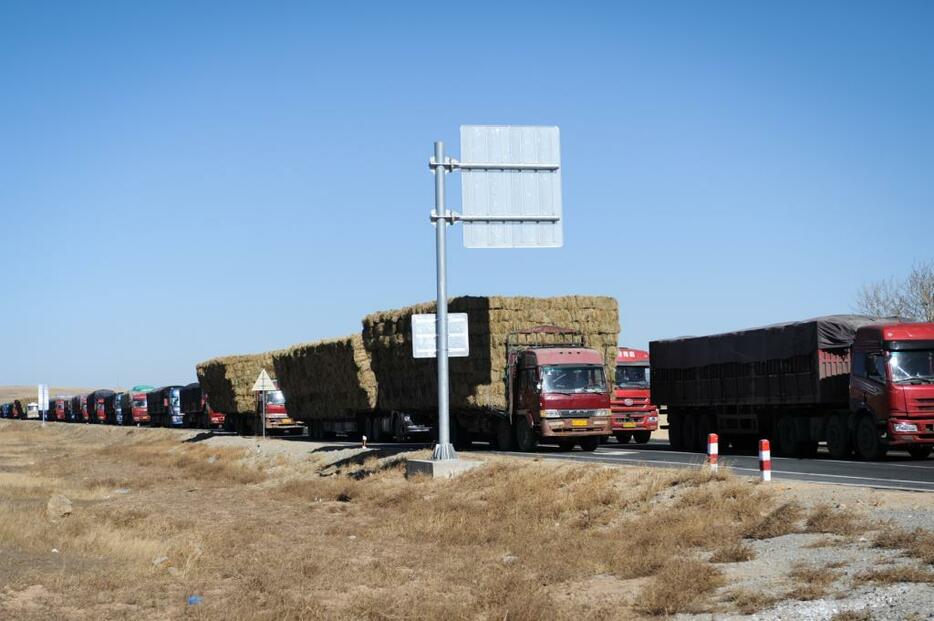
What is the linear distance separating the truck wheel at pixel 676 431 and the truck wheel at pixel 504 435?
5.03 metres

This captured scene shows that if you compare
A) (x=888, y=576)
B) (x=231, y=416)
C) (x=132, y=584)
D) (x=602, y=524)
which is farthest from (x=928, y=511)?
(x=231, y=416)

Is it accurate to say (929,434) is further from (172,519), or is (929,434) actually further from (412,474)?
(172,519)

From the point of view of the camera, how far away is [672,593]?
11188 millimetres

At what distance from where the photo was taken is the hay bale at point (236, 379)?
60594 mm

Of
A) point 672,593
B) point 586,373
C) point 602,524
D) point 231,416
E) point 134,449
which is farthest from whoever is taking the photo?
point 231,416

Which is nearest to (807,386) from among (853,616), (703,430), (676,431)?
(703,430)

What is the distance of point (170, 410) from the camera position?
79.5m

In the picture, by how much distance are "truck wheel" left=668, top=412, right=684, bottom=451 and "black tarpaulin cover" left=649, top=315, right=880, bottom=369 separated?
1.53 m

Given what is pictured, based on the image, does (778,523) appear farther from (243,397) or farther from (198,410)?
(198,410)

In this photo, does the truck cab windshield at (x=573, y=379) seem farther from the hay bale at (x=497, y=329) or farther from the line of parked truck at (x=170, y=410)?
the line of parked truck at (x=170, y=410)

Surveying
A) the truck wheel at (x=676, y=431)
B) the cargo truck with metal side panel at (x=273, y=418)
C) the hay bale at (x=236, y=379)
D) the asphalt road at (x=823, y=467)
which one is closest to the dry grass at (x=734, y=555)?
the asphalt road at (x=823, y=467)

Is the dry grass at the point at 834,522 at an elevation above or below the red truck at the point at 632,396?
below

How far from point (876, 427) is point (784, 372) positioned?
13.7 feet

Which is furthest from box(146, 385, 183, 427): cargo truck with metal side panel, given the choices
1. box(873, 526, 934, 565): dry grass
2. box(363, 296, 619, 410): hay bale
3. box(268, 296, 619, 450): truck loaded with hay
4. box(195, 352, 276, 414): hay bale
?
box(873, 526, 934, 565): dry grass
